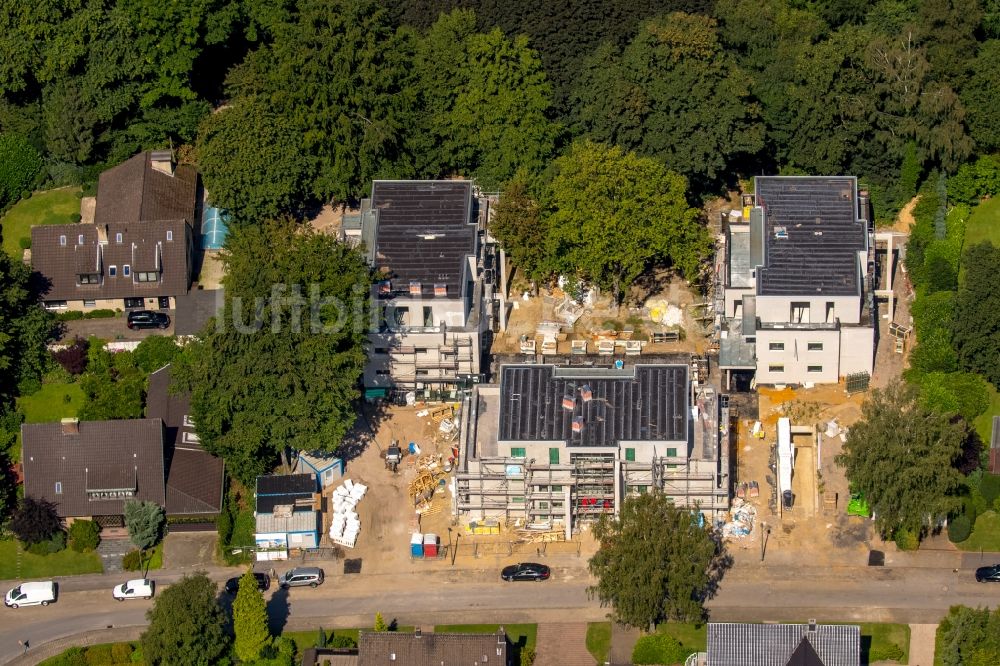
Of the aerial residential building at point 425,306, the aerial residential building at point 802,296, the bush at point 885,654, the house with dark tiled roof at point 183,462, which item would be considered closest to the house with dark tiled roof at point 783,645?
the bush at point 885,654

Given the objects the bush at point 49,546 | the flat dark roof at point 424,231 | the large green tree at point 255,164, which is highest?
the large green tree at point 255,164

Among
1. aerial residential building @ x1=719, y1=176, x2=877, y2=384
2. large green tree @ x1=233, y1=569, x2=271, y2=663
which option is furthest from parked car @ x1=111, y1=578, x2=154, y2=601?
aerial residential building @ x1=719, y1=176, x2=877, y2=384

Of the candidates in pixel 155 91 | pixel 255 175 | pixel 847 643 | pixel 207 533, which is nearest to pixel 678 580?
pixel 847 643

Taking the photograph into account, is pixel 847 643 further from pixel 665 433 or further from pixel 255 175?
pixel 255 175

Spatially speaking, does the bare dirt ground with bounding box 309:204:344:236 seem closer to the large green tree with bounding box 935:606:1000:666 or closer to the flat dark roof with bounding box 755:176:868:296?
the flat dark roof with bounding box 755:176:868:296

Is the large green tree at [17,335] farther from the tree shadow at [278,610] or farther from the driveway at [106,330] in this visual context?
the tree shadow at [278,610]

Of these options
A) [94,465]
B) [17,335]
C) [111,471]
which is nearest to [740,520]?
[111,471]
